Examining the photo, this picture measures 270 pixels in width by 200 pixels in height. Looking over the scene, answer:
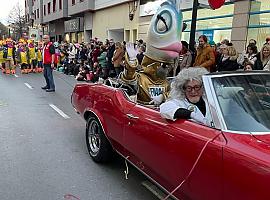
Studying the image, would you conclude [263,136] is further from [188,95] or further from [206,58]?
[206,58]

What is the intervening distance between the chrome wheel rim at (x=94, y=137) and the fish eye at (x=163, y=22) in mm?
1546

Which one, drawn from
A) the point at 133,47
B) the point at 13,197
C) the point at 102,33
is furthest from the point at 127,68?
the point at 102,33

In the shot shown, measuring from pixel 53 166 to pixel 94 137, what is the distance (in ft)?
2.32

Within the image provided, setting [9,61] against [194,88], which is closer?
[194,88]

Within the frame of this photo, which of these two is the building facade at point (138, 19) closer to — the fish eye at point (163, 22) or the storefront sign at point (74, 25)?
the storefront sign at point (74, 25)

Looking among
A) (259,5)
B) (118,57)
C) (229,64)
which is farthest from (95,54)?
(229,64)

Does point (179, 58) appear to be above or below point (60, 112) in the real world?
above

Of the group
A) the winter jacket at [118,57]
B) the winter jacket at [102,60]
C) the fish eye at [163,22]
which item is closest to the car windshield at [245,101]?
the fish eye at [163,22]

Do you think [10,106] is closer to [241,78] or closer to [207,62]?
[207,62]

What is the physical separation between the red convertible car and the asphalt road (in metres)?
0.49

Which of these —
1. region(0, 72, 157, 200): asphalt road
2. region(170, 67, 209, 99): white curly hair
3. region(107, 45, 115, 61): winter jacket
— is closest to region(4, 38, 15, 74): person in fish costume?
region(107, 45, 115, 61): winter jacket

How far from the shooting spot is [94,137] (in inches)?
193

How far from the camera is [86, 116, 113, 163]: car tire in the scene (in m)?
4.55

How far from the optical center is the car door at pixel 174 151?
247 centimetres
